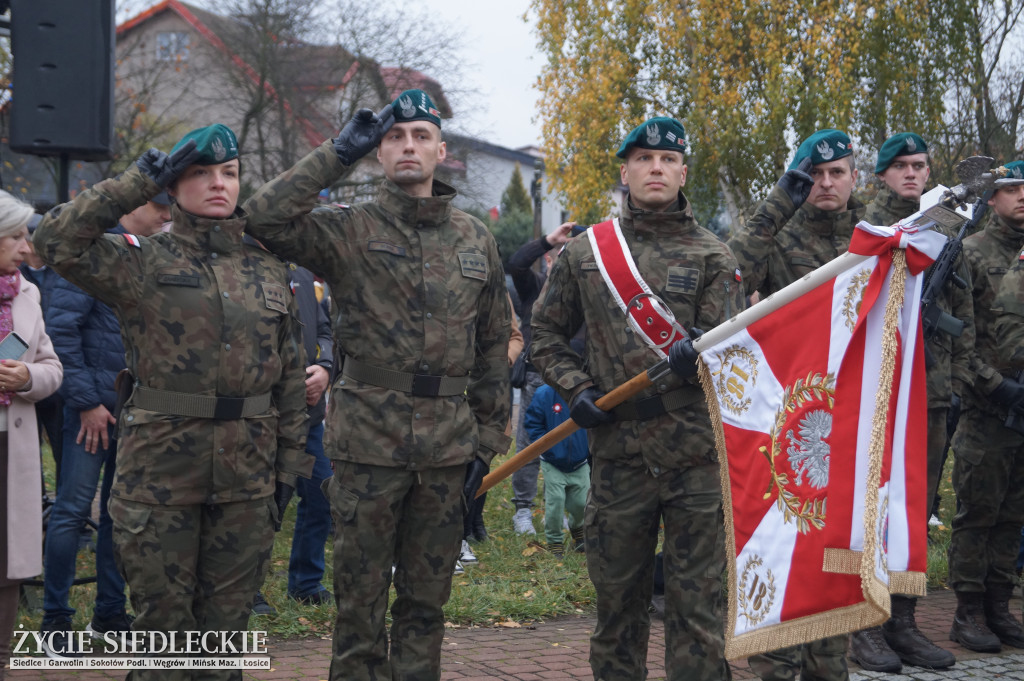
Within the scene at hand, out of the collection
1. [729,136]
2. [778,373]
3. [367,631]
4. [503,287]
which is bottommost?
[367,631]

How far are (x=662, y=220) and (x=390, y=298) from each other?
3.88 feet

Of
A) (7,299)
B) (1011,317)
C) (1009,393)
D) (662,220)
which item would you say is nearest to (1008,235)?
(1011,317)

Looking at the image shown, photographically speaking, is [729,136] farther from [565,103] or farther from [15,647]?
[15,647]

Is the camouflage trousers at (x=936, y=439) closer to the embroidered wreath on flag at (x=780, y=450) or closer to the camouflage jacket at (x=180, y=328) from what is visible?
the embroidered wreath on flag at (x=780, y=450)

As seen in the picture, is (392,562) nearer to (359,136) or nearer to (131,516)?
(131,516)

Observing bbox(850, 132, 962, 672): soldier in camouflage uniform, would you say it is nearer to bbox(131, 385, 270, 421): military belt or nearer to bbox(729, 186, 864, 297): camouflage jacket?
bbox(729, 186, 864, 297): camouflage jacket

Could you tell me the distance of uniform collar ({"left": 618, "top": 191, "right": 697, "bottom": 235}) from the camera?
455cm

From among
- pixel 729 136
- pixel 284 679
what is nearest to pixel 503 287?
pixel 284 679

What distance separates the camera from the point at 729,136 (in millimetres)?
22109

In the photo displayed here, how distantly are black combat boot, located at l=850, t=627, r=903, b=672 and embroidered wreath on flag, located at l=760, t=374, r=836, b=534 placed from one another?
1.93 metres

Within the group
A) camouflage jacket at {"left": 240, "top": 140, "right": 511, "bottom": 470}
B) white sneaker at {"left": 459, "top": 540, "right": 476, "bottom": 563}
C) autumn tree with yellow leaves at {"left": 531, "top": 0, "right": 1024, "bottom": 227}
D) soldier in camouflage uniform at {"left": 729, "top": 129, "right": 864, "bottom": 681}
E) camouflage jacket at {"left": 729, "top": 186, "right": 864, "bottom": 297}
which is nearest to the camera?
camouflage jacket at {"left": 240, "top": 140, "right": 511, "bottom": 470}

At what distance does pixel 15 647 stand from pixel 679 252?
12.4 ft

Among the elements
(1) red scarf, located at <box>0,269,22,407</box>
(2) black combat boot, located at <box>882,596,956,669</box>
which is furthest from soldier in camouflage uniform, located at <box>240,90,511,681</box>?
(2) black combat boot, located at <box>882,596,956,669</box>

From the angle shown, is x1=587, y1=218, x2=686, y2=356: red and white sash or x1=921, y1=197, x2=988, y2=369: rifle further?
x1=921, y1=197, x2=988, y2=369: rifle
